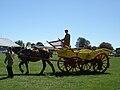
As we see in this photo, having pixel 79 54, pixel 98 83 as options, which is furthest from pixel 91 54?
pixel 98 83

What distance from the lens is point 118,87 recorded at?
13.7 meters

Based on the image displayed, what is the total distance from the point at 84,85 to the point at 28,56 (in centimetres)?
692

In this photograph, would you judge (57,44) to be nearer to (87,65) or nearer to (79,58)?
(79,58)

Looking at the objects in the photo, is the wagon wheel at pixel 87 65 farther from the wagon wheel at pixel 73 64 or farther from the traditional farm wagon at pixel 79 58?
the wagon wheel at pixel 73 64

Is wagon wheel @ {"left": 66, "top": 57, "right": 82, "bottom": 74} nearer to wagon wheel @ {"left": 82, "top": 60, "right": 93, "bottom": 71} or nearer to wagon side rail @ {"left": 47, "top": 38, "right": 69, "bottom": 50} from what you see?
wagon wheel @ {"left": 82, "top": 60, "right": 93, "bottom": 71}

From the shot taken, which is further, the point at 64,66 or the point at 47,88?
the point at 64,66

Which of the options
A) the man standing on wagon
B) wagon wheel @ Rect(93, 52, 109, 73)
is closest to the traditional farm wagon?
wagon wheel @ Rect(93, 52, 109, 73)

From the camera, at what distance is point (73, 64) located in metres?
20.0

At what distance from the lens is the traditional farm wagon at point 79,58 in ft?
65.0

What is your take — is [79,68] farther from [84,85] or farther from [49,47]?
[84,85]

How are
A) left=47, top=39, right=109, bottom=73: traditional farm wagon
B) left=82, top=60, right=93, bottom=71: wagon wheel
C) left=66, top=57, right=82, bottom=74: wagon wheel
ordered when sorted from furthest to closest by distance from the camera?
left=82, top=60, right=93, bottom=71: wagon wheel, left=66, top=57, right=82, bottom=74: wagon wheel, left=47, top=39, right=109, bottom=73: traditional farm wagon

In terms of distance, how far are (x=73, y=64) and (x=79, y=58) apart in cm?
54

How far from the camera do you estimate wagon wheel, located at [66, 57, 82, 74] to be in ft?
65.4

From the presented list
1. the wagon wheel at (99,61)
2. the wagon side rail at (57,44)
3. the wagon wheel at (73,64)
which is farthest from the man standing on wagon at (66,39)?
the wagon wheel at (99,61)
